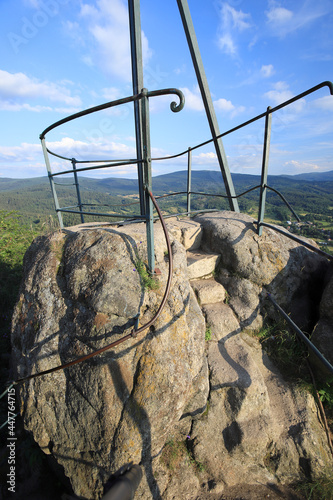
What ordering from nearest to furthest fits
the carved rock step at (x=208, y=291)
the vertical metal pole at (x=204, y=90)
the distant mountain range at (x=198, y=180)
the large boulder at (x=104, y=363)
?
the large boulder at (x=104, y=363), the carved rock step at (x=208, y=291), the vertical metal pole at (x=204, y=90), the distant mountain range at (x=198, y=180)

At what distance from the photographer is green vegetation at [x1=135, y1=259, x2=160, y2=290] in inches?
107

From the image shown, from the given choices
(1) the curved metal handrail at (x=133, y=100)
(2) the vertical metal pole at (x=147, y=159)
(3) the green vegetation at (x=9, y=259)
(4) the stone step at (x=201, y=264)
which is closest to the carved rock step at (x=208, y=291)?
(4) the stone step at (x=201, y=264)

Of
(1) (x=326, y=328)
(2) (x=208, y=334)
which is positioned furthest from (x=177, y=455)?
(1) (x=326, y=328)

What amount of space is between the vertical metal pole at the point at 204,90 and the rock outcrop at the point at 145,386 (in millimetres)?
2803

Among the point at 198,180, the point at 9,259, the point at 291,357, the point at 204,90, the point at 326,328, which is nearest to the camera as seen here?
the point at 326,328

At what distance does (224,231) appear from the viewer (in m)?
4.05

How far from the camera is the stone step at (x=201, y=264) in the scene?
12.5ft

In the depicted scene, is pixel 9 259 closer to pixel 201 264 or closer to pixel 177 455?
pixel 201 264

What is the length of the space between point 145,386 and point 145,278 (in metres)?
1.12

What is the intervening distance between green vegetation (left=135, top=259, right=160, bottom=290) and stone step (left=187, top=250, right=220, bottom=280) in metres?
1.11

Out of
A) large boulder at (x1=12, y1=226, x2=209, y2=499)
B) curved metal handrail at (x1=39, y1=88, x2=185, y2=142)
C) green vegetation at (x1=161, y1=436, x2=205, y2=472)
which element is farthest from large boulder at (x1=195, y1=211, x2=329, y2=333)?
curved metal handrail at (x1=39, y1=88, x2=185, y2=142)

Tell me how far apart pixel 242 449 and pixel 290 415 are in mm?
757

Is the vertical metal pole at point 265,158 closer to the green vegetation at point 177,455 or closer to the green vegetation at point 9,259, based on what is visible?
the green vegetation at point 177,455

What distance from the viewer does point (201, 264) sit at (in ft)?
12.7
